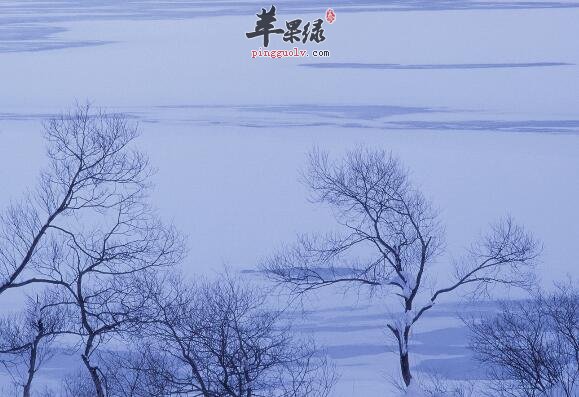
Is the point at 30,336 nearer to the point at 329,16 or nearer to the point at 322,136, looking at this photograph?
the point at 322,136

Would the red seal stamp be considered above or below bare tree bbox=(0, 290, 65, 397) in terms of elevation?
above

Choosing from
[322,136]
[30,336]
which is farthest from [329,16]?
[30,336]

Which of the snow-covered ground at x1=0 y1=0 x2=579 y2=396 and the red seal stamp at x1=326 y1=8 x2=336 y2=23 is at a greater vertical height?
the red seal stamp at x1=326 y1=8 x2=336 y2=23

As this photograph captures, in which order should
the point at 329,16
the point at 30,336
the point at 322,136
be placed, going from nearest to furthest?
the point at 30,336 < the point at 322,136 < the point at 329,16

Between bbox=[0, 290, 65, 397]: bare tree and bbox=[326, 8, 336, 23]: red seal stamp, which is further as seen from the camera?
bbox=[326, 8, 336, 23]: red seal stamp

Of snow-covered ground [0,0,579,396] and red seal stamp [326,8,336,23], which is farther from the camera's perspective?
red seal stamp [326,8,336,23]

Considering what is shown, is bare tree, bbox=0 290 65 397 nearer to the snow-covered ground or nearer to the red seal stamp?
the snow-covered ground

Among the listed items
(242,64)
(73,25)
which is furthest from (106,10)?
(242,64)

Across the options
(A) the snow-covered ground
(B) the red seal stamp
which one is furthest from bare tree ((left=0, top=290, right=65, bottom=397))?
(B) the red seal stamp

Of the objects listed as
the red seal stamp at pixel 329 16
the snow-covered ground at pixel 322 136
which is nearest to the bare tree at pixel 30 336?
the snow-covered ground at pixel 322 136

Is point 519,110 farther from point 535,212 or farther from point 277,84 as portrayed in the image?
point 535,212

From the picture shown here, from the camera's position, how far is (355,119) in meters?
35.3

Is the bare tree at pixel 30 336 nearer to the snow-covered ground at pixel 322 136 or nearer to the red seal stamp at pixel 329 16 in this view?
the snow-covered ground at pixel 322 136

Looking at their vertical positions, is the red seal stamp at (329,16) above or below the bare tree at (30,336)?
above
